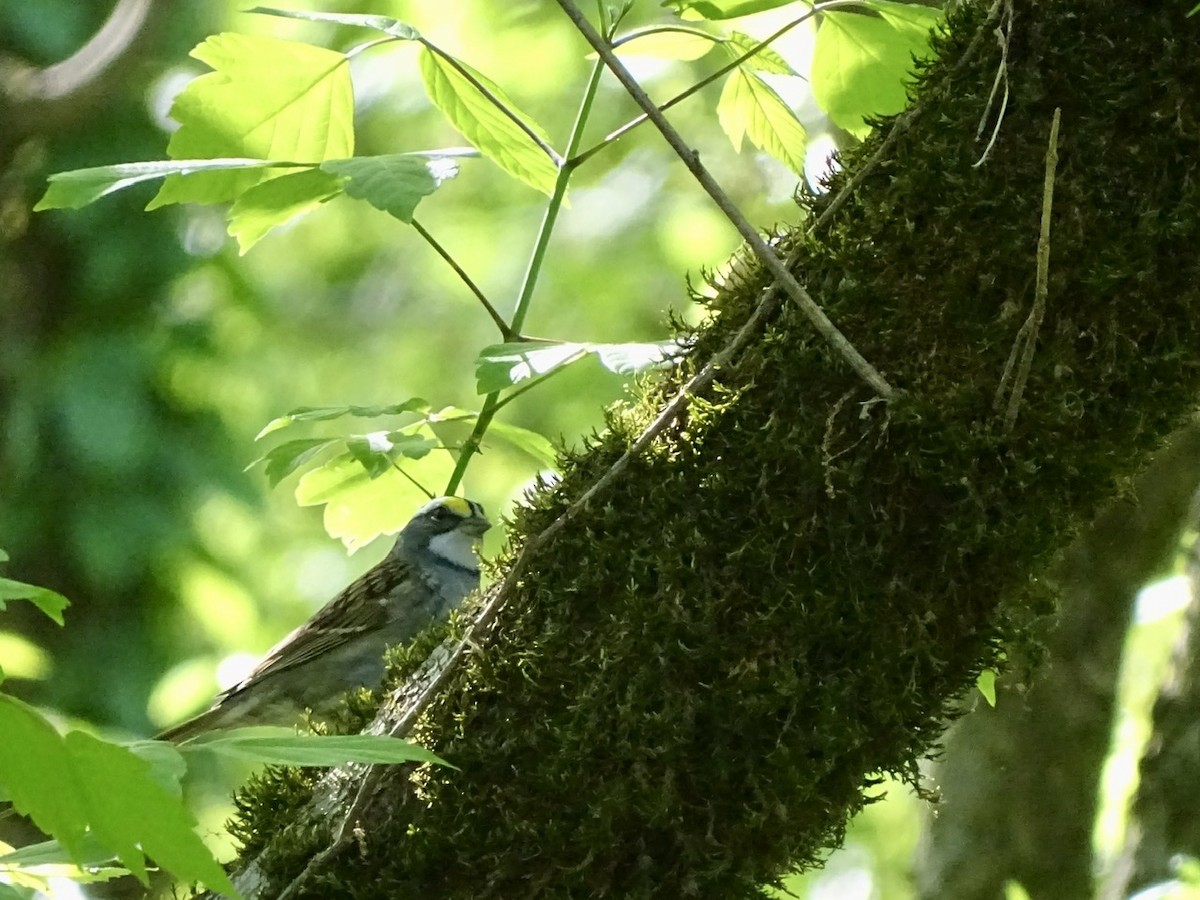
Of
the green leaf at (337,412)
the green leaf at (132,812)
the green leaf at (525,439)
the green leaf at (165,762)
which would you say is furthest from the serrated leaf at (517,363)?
the green leaf at (132,812)

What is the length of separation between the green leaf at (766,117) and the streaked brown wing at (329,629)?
1792mm

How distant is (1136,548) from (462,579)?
6.83 feet

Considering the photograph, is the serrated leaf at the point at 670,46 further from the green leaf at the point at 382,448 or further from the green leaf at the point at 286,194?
the green leaf at the point at 382,448

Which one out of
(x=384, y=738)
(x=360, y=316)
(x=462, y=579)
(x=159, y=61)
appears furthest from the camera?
(x=360, y=316)

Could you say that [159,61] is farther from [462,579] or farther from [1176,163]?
[1176,163]

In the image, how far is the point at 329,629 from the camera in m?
3.20

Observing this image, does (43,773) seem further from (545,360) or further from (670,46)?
(670,46)

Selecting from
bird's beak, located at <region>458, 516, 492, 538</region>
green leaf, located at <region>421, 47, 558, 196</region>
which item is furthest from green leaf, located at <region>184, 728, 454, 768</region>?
bird's beak, located at <region>458, 516, 492, 538</region>

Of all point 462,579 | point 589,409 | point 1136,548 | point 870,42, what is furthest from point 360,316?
point 870,42

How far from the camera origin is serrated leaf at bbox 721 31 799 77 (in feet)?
6.31

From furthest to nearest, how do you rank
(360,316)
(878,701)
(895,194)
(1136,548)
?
(360,316) → (1136,548) → (895,194) → (878,701)

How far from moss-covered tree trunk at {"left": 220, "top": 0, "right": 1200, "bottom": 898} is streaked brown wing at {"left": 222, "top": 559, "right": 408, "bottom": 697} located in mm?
1639

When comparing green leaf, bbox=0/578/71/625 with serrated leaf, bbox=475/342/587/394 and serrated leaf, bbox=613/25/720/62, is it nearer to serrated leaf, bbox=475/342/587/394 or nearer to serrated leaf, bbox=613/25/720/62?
serrated leaf, bbox=475/342/587/394

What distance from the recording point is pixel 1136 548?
144 inches
